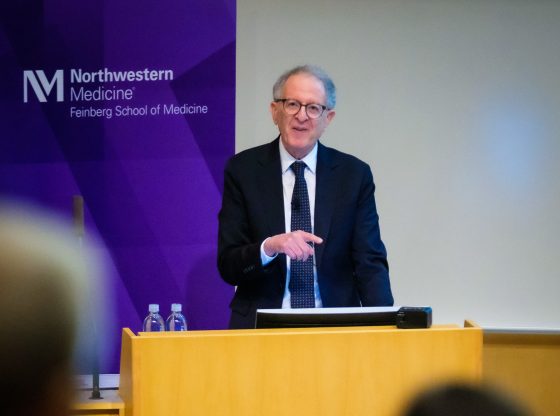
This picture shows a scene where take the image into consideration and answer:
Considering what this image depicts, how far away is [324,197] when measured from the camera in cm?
376

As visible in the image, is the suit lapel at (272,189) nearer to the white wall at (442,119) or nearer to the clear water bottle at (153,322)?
the white wall at (442,119)

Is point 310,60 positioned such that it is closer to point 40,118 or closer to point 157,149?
point 157,149

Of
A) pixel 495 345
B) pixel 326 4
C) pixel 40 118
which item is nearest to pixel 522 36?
pixel 326 4

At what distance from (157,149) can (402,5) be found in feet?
5.39

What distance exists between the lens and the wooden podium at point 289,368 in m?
2.41

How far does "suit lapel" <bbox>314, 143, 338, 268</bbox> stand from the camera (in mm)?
3699

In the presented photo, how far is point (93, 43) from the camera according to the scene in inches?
207

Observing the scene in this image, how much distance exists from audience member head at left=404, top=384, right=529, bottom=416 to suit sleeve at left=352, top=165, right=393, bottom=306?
2.90 meters

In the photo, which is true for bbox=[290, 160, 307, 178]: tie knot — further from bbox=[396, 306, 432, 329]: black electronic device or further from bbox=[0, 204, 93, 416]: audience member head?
bbox=[0, 204, 93, 416]: audience member head

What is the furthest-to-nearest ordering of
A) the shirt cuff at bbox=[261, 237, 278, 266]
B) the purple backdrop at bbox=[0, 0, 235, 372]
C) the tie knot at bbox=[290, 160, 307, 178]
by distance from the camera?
the purple backdrop at bbox=[0, 0, 235, 372], the tie knot at bbox=[290, 160, 307, 178], the shirt cuff at bbox=[261, 237, 278, 266]

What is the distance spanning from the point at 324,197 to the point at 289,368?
1.40 meters

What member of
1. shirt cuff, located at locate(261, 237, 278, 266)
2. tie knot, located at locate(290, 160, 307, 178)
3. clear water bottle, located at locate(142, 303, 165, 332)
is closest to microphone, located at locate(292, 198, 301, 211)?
tie knot, located at locate(290, 160, 307, 178)

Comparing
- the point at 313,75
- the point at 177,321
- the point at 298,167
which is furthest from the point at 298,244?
the point at 177,321

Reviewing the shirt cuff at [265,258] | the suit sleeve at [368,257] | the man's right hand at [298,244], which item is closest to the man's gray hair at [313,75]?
the suit sleeve at [368,257]
